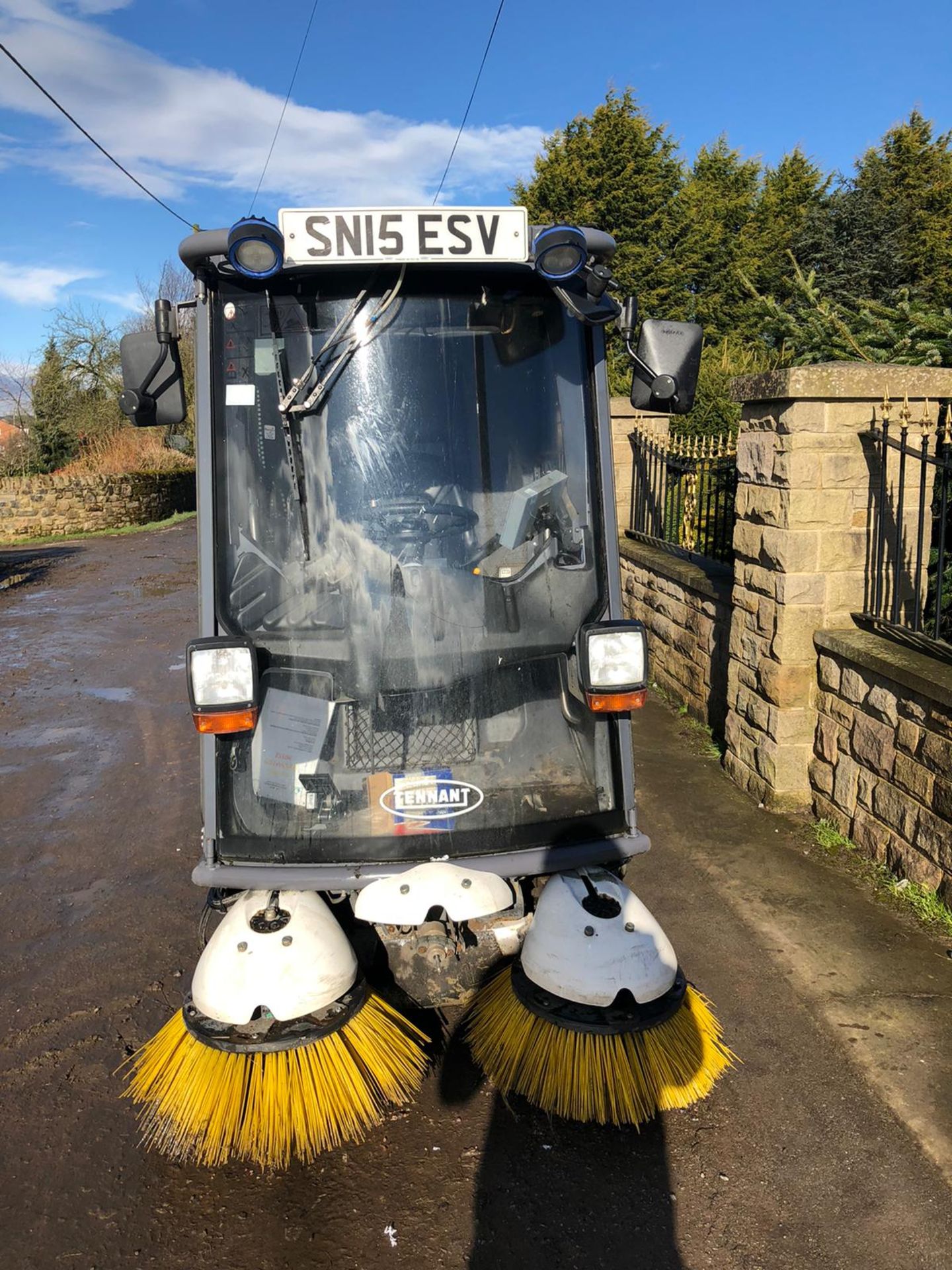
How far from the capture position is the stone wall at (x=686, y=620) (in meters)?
6.58

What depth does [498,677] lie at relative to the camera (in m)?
3.08

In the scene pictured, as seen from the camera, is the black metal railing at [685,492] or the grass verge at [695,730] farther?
the black metal railing at [685,492]

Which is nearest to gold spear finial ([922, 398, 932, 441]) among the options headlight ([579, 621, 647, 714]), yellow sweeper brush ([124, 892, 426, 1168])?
headlight ([579, 621, 647, 714])

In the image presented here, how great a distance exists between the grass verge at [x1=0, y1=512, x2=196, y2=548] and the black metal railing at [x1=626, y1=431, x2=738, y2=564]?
57.9 feet

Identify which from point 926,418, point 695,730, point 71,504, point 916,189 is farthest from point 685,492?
point 916,189

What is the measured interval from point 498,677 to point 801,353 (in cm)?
635

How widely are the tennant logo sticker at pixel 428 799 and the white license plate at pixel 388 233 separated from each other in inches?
65.5

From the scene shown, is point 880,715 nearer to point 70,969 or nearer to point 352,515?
point 352,515

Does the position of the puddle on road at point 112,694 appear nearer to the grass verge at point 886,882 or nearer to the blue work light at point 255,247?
the grass verge at point 886,882

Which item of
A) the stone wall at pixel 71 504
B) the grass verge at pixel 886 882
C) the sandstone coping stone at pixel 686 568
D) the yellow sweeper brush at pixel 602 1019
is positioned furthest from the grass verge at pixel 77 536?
the yellow sweeper brush at pixel 602 1019

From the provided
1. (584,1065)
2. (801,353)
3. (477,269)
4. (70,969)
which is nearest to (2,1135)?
(70,969)

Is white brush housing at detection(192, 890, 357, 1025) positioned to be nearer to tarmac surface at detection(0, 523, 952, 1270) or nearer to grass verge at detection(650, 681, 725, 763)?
tarmac surface at detection(0, 523, 952, 1270)

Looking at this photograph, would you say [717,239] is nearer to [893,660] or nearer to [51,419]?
[51,419]

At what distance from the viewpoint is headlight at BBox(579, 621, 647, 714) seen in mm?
3064
